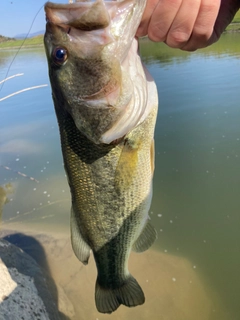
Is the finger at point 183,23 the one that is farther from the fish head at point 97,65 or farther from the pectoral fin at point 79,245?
the pectoral fin at point 79,245

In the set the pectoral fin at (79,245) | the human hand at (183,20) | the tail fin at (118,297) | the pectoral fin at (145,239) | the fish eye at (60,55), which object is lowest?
the tail fin at (118,297)

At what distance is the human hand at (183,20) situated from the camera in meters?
1.29

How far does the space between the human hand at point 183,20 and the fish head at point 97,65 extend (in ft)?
0.22

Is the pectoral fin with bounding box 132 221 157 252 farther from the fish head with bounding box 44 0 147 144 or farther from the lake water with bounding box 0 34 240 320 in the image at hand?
the lake water with bounding box 0 34 240 320

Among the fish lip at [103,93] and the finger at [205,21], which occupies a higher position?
the finger at [205,21]

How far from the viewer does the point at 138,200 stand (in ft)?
6.05

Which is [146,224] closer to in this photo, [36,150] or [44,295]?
[44,295]

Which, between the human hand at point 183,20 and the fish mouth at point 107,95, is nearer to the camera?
the human hand at point 183,20

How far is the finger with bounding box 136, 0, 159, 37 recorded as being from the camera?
1.32 m

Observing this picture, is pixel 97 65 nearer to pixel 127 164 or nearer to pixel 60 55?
pixel 60 55

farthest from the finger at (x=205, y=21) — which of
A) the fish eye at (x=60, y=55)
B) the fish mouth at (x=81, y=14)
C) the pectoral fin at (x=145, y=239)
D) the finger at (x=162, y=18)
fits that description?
the pectoral fin at (x=145, y=239)

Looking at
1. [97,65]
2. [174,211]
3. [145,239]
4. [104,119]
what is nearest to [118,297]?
→ [145,239]

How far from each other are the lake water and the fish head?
9.10ft

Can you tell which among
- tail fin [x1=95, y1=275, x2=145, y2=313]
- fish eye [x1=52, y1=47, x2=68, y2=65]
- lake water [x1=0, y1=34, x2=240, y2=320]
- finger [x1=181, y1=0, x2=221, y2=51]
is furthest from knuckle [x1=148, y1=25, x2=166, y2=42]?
lake water [x1=0, y1=34, x2=240, y2=320]
